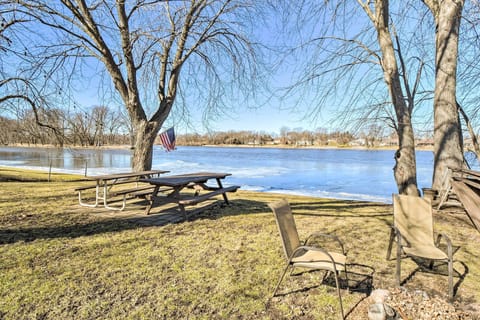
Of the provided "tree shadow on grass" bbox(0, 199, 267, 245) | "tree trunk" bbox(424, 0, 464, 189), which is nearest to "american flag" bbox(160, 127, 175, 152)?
"tree shadow on grass" bbox(0, 199, 267, 245)

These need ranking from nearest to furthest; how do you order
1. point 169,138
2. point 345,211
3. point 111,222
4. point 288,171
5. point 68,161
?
point 111,222, point 345,211, point 169,138, point 288,171, point 68,161

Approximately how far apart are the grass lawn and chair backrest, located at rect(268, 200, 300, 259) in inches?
16.7

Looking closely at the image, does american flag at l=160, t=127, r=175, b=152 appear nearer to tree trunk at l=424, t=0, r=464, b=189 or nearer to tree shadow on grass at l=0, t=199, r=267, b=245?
tree shadow on grass at l=0, t=199, r=267, b=245

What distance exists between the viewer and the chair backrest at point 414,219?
3.28 metres

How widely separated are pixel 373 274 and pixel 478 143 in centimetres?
542

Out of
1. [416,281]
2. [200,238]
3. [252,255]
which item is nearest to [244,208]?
[200,238]

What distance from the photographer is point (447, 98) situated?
20.8ft

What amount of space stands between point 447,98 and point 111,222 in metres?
7.77

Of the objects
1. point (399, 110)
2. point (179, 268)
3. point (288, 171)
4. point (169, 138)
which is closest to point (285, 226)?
point (179, 268)

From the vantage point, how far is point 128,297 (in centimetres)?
244

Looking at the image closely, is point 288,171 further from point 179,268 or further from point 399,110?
point 179,268

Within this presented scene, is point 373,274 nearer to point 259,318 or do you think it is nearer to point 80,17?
point 259,318

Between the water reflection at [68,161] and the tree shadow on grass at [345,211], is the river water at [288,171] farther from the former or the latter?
the tree shadow on grass at [345,211]

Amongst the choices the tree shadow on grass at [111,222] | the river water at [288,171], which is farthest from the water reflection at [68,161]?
the tree shadow on grass at [111,222]
